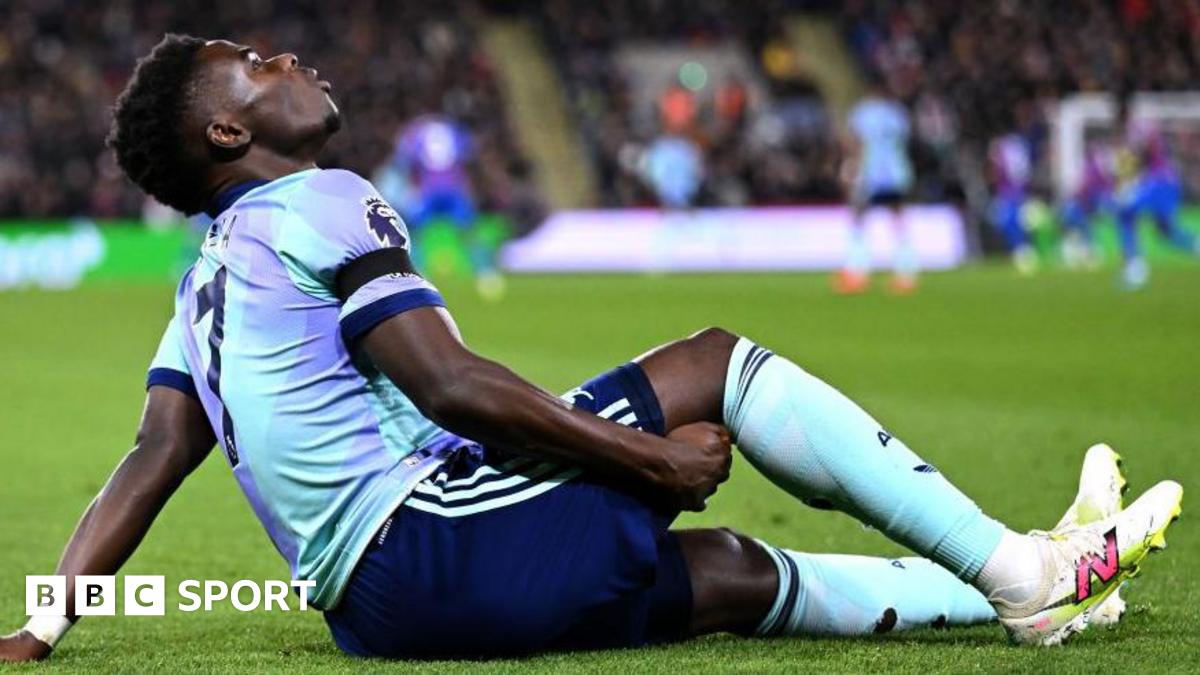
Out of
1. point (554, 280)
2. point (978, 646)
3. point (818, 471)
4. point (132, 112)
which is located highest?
point (132, 112)

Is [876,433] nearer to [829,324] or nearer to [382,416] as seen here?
[382,416]

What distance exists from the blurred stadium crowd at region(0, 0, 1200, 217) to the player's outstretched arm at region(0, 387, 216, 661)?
22336mm

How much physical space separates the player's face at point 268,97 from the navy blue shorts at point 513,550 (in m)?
0.67

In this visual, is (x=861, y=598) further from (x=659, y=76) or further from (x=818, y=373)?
(x=659, y=76)

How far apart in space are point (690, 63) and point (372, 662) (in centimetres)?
2890

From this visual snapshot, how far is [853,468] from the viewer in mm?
3293

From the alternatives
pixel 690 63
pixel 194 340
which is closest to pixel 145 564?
pixel 194 340

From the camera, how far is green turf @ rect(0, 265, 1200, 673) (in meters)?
3.60

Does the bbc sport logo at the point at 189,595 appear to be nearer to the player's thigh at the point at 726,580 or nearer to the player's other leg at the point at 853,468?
the player's thigh at the point at 726,580

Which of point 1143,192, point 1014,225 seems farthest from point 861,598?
point 1014,225

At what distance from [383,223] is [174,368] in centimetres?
60

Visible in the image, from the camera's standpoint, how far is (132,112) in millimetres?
3338

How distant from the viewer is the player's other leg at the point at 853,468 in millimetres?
3293

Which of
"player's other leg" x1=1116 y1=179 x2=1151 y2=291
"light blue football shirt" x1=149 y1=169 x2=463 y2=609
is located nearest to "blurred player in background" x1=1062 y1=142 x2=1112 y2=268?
"player's other leg" x1=1116 y1=179 x2=1151 y2=291
